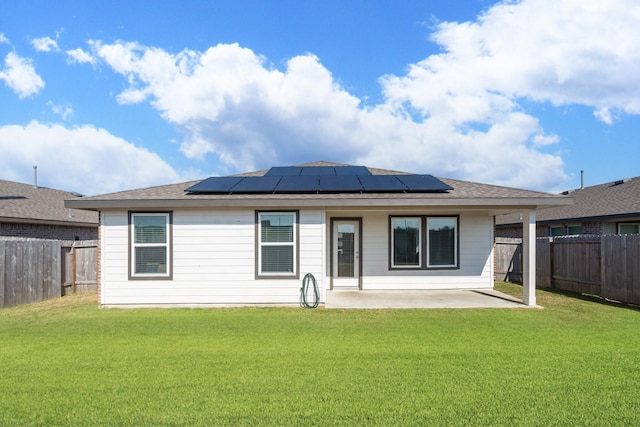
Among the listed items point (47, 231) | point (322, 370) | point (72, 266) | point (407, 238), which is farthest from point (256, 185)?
point (47, 231)

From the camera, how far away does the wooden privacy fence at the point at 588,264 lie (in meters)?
10.2

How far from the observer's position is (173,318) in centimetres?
866

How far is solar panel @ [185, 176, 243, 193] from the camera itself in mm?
10500

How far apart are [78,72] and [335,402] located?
15.2 metres

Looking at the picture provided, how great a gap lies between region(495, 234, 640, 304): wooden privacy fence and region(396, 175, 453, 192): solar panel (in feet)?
15.5

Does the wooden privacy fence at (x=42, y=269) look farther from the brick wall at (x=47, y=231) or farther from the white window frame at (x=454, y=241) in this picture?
the white window frame at (x=454, y=241)

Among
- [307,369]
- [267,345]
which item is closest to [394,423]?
[307,369]

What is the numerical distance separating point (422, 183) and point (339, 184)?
7.56 ft

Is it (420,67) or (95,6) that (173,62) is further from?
(420,67)

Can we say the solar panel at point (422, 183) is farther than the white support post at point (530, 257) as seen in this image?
Yes

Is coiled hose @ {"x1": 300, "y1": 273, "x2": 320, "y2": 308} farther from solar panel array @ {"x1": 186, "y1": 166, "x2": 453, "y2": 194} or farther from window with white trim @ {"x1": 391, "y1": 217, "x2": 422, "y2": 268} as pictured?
window with white trim @ {"x1": 391, "y1": 217, "x2": 422, "y2": 268}

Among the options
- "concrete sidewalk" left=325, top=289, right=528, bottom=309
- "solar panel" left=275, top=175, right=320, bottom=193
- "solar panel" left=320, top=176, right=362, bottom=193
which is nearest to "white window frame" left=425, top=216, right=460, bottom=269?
"concrete sidewalk" left=325, top=289, right=528, bottom=309

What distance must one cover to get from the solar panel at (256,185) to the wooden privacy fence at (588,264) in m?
9.22

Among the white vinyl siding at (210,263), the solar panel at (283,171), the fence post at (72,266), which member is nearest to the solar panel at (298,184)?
→ the white vinyl siding at (210,263)
